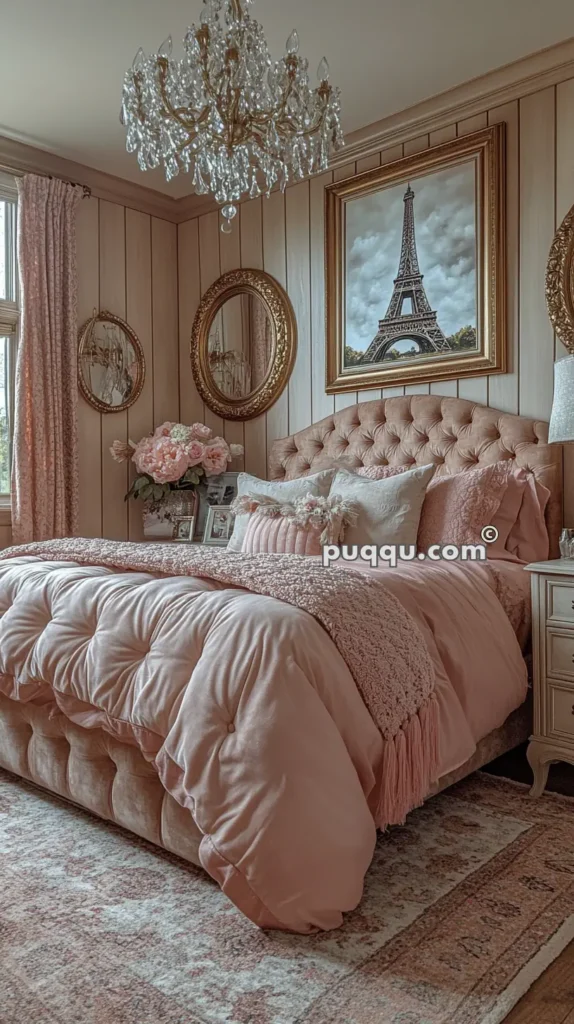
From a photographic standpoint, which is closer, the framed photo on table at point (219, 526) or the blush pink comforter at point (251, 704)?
the blush pink comforter at point (251, 704)

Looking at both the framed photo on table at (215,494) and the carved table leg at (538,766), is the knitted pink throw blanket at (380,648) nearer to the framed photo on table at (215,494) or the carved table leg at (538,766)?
the carved table leg at (538,766)

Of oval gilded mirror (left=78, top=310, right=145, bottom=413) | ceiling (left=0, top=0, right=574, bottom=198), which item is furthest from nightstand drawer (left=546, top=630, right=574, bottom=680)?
oval gilded mirror (left=78, top=310, right=145, bottom=413)

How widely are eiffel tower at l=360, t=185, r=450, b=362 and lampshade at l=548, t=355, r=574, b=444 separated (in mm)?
1000

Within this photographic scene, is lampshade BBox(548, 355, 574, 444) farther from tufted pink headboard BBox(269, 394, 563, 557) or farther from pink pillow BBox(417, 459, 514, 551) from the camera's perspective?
tufted pink headboard BBox(269, 394, 563, 557)

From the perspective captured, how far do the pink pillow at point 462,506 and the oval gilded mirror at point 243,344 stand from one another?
151 centimetres

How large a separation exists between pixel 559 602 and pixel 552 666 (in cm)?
20

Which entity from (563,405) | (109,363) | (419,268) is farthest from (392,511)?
(109,363)

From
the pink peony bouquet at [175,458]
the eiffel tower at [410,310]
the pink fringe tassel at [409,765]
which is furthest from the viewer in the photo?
the pink peony bouquet at [175,458]

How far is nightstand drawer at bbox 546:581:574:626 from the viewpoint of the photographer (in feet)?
A: 7.35

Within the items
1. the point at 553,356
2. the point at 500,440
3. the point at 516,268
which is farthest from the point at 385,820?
the point at 516,268

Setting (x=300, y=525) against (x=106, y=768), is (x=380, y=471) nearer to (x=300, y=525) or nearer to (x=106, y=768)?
(x=300, y=525)

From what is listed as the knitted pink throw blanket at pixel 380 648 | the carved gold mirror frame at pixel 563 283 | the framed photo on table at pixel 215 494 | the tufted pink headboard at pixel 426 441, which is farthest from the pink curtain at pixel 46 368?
the carved gold mirror frame at pixel 563 283

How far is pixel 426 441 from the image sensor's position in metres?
3.40

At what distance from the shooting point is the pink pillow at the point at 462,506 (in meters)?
2.76
